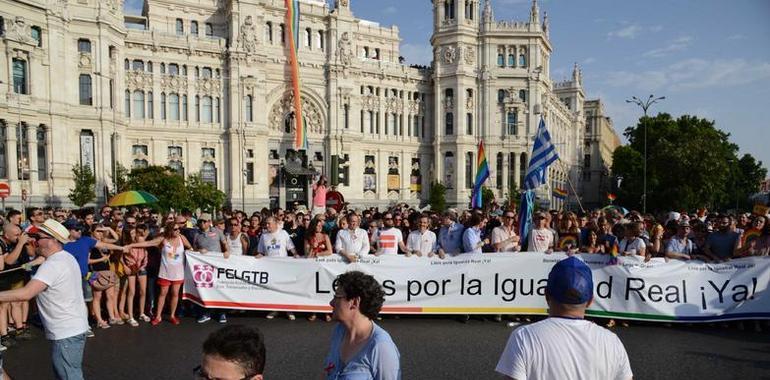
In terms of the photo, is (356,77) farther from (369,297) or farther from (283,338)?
(369,297)

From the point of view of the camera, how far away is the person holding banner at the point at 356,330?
116 inches

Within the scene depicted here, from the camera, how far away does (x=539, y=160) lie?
46.0ft

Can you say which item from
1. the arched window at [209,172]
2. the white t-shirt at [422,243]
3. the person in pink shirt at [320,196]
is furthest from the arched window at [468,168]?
the white t-shirt at [422,243]

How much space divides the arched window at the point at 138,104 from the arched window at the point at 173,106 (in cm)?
227

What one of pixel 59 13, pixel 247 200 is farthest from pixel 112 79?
pixel 247 200

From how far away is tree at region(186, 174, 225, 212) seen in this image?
3753cm

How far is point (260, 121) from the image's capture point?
49188mm

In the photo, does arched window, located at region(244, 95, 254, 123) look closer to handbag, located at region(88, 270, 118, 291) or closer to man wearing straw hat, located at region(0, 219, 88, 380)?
handbag, located at region(88, 270, 118, 291)

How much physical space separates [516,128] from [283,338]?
174 ft

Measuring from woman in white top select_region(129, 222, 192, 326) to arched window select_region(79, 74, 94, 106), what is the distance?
121ft

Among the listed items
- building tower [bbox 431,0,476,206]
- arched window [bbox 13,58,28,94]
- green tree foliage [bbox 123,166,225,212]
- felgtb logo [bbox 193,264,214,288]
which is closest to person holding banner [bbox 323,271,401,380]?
felgtb logo [bbox 193,264,214,288]

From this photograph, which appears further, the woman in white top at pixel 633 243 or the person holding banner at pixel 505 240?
the person holding banner at pixel 505 240

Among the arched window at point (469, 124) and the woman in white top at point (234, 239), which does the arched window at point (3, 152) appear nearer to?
the woman in white top at point (234, 239)

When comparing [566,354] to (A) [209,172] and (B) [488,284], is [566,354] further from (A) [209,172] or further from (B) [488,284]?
(A) [209,172]
